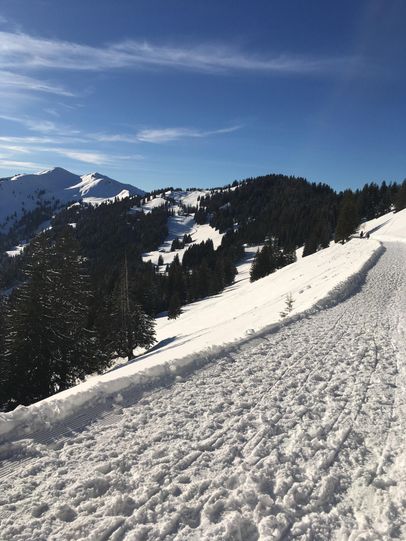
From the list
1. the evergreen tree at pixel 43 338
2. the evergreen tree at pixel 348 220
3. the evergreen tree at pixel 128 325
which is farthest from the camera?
the evergreen tree at pixel 348 220

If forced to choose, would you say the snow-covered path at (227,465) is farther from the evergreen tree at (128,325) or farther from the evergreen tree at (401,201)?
the evergreen tree at (401,201)

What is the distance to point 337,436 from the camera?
5.89 m

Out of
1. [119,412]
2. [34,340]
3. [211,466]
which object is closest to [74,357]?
[34,340]

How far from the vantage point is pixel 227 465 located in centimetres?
505

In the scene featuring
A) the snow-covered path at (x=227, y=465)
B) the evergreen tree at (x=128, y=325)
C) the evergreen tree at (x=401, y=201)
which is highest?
the evergreen tree at (x=401, y=201)

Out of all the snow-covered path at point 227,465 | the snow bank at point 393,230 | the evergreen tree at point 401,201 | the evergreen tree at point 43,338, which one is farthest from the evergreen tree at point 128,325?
the evergreen tree at point 401,201

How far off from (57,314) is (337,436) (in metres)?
20.4

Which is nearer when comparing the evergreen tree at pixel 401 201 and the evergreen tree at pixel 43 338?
the evergreen tree at pixel 43 338

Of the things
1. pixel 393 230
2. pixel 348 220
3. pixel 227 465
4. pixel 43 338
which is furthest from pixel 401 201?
pixel 227 465

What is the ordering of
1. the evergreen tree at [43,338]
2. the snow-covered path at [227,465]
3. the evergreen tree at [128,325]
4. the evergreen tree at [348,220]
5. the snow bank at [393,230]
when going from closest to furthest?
the snow-covered path at [227,465] → the evergreen tree at [43,338] → the evergreen tree at [128,325] → the snow bank at [393,230] → the evergreen tree at [348,220]

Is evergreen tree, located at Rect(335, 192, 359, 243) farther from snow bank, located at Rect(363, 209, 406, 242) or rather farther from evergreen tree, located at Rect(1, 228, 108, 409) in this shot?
evergreen tree, located at Rect(1, 228, 108, 409)

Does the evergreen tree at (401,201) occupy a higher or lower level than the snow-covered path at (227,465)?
higher

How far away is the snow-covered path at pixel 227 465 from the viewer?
3.99 m

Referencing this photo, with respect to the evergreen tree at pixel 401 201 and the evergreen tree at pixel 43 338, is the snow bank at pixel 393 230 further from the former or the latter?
the evergreen tree at pixel 43 338
